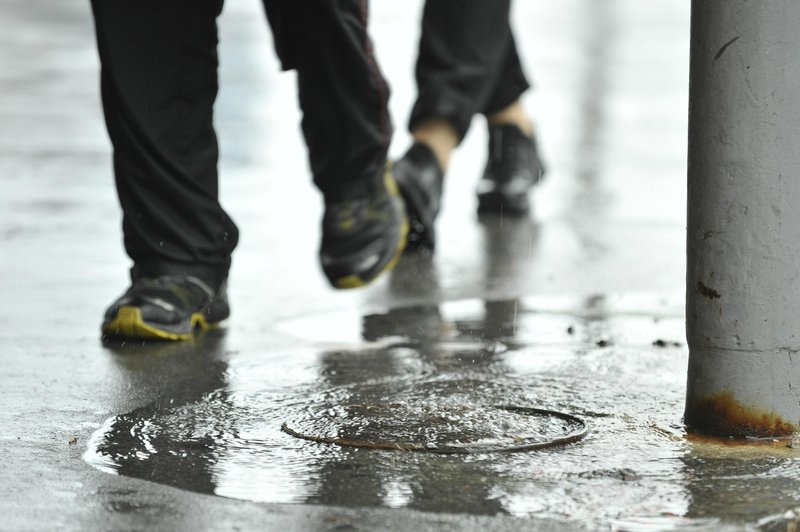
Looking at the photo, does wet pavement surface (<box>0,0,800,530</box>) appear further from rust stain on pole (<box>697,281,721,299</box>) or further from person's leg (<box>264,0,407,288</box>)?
rust stain on pole (<box>697,281,721,299</box>)

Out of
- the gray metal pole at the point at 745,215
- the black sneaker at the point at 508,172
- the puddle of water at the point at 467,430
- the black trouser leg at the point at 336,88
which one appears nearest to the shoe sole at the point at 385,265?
the black trouser leg at the point at 336,88

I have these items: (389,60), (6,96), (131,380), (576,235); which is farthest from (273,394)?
(389,60)

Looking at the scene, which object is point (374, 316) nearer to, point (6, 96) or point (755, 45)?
point (755, 45)

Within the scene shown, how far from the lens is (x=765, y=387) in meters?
2.93

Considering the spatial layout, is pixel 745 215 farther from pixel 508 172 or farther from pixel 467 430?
pixel 508 172

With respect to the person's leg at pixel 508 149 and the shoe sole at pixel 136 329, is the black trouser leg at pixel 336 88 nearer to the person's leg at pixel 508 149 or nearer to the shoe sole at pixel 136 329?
the shoe sole at pixel 136 329

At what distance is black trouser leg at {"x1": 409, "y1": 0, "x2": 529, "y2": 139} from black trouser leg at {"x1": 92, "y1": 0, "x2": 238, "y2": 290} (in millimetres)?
1281

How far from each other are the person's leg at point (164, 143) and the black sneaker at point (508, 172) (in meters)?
1.93

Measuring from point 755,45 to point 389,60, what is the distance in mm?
8278

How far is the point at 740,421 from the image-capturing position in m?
2.94

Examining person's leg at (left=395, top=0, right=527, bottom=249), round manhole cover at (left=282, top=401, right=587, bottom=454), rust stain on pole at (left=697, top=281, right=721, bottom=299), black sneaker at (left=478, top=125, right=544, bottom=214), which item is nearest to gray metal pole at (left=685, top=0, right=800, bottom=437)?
rust stain on pole at (left=697, top=281, right=721, bottom=299)

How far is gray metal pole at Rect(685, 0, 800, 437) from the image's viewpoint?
2820 mm

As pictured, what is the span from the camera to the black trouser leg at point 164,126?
13.2 feet

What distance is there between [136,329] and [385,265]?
0.86 metres
